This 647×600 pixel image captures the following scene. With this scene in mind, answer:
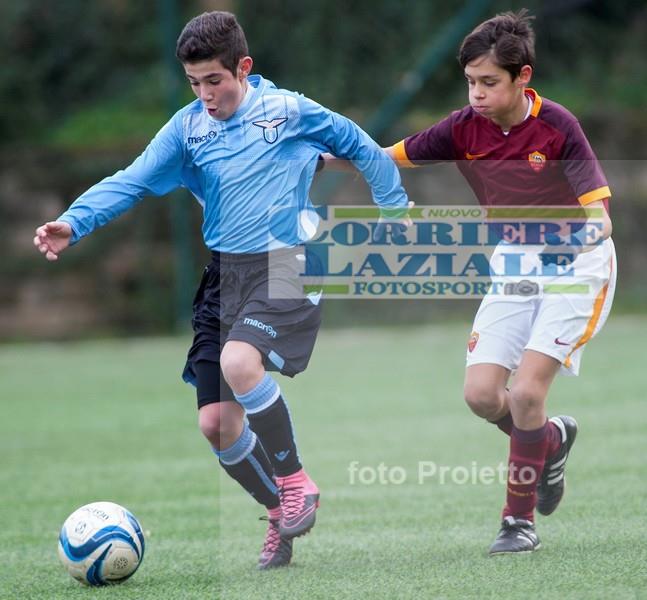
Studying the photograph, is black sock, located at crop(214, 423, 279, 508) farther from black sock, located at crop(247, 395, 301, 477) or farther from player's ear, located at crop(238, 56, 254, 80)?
player's ear, located at crop(238, 56, 254, 80)

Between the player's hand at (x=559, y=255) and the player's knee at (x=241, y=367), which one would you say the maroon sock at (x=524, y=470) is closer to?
the player's hand at (x=559, y=255)

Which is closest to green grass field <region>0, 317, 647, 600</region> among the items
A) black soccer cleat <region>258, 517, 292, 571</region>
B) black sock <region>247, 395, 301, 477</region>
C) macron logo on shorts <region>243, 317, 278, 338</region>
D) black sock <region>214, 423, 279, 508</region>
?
black soccer cleat <region>258, 517, 292, 571</region>

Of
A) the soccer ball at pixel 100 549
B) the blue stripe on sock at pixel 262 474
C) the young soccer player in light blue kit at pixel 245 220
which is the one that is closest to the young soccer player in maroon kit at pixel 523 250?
the young soccer player in light blue kit at pixel 245 220

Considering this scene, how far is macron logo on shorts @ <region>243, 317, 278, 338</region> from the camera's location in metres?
3.99

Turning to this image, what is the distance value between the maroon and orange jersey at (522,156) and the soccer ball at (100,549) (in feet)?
5.66

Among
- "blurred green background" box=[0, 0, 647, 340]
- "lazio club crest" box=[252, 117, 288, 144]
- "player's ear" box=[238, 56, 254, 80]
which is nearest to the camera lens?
"player's ear" box=[238, 56, 254, 80]

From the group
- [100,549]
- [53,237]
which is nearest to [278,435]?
[100,549]

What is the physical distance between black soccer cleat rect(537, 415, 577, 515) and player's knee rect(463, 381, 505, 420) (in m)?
0.34

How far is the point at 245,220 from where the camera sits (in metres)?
4.16

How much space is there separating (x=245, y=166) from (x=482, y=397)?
46.8 inches

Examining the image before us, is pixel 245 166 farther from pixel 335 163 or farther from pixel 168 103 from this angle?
pixel 168 103

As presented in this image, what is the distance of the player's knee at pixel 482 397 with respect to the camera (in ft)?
13.6

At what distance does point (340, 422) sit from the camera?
803 cm

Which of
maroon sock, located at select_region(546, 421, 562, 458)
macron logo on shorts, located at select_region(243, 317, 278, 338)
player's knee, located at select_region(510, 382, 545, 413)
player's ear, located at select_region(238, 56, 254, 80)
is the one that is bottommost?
maroon sock, located at select_region(546, 421, 562, 458)
